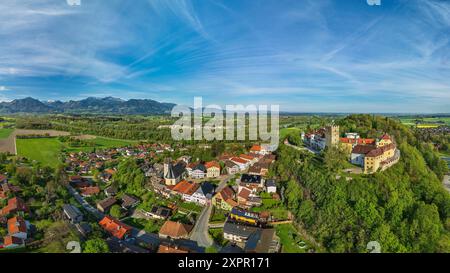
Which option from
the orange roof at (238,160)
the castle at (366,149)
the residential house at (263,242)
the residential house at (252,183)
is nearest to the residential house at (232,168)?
the orange roof at (238,160)

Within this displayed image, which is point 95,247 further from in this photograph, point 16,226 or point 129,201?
point 129,201

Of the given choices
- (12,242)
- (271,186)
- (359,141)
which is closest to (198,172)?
(271,186)

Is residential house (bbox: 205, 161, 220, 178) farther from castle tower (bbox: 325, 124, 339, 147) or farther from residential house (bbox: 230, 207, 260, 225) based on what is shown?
castle tower (bbox: 325, 124, 339, 147)

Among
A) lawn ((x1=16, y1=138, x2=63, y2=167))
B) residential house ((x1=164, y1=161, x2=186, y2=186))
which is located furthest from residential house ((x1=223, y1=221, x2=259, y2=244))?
lawn ((x1=16, y1=138, x2=63, y2=167))

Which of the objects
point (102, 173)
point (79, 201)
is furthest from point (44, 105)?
point (79, 201)
